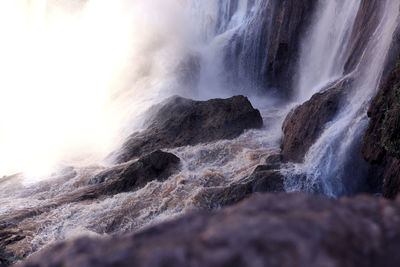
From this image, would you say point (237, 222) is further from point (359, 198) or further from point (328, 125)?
Result: point (328, 125)

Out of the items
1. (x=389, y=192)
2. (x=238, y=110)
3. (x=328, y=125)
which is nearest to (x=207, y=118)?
(x=238, y=110)

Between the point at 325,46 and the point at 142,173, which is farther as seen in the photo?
the point at 325,46

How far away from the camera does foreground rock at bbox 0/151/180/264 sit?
25.1ft

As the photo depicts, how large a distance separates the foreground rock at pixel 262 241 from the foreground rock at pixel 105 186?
22.2ft

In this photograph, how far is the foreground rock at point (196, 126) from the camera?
11359 mm

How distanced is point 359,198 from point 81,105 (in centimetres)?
1933

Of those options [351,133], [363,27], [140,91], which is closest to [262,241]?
[351,133]

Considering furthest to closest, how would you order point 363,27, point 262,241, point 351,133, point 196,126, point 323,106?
1. point 196,126
2. point 363,27
3. point 323,106
4. point 351,133
5. point 262,241

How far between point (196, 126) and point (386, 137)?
702 cm

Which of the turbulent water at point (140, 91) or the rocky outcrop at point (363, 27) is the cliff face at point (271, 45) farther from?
the rocky outcrop at point (363, 27)

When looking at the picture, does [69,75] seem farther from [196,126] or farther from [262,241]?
[262,241]

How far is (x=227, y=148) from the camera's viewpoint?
33.3ft

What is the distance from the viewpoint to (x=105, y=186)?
9.05 meters

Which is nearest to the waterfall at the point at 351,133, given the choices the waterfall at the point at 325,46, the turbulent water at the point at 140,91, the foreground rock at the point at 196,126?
the turbulent water at the point at 140,91
